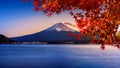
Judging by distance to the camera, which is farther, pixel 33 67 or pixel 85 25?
pixel 33 67

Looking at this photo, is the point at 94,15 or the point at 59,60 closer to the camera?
the point at 94,15

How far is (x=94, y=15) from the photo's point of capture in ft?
19.3

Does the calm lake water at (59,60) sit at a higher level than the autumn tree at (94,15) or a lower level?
lower

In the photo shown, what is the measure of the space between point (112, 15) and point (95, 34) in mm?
666

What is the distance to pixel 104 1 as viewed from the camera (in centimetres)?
558

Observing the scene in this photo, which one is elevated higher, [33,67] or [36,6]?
[36,6]

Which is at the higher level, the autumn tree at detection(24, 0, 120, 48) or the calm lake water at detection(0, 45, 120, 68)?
the autumn tree at detection(24, 0, 120, 48)

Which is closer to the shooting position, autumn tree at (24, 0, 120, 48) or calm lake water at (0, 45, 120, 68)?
autumn tree at (24, 0, 120, 48)

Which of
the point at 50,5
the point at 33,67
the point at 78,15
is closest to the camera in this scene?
the point at 50,5

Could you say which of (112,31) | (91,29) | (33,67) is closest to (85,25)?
(91,29)

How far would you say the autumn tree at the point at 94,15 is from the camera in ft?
18.0

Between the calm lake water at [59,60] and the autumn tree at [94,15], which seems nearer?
the autumn tree at [94,15]

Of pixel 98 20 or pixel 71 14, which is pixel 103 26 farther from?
pixel 71 14

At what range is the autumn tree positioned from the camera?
5.48 meters
